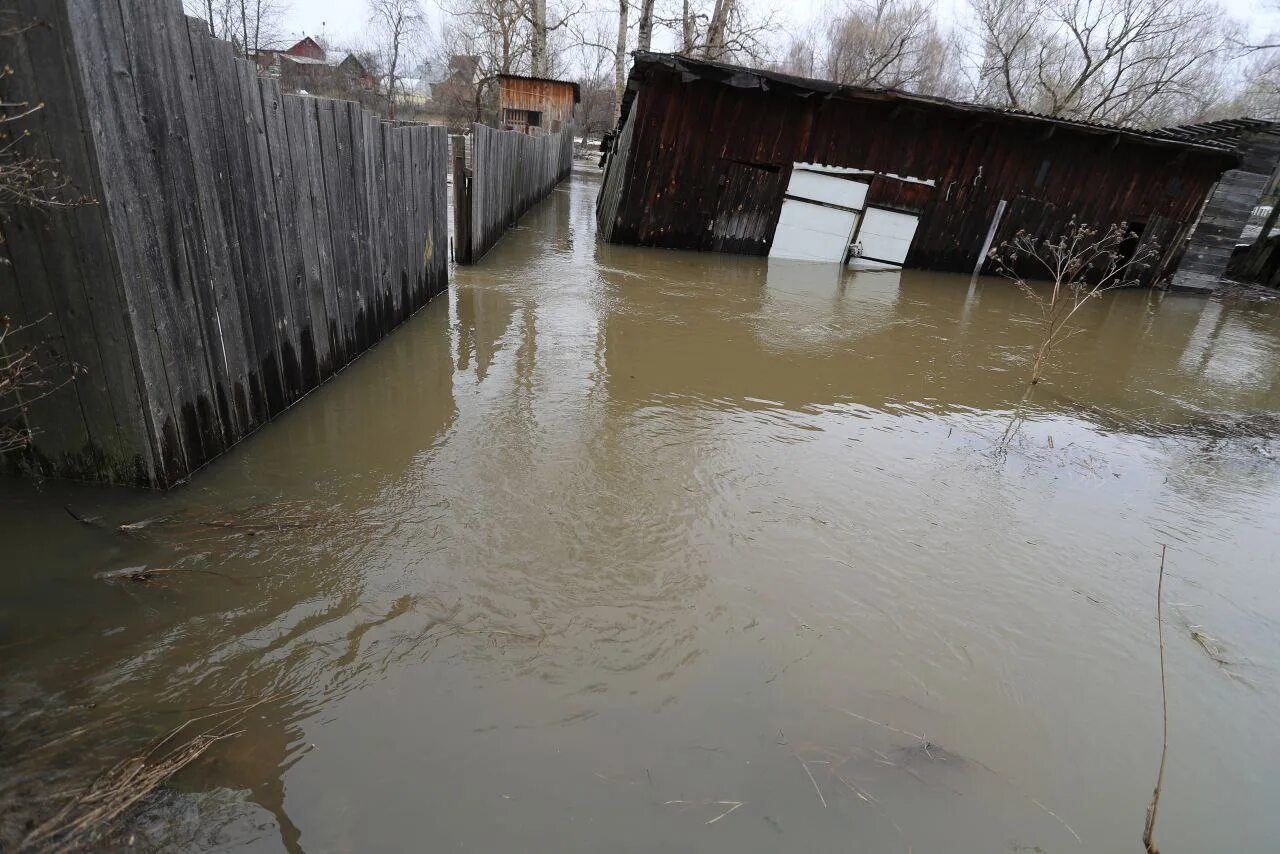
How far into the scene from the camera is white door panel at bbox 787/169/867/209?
43.6ft

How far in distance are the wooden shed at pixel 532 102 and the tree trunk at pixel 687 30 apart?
514 centimetres

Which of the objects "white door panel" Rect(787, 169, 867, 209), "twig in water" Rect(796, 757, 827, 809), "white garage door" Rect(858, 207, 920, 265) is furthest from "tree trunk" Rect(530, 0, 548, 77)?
"twig in water" Rect(796, 757, 827, 809)

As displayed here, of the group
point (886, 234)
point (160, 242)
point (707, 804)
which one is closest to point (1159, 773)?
point (707, 804)

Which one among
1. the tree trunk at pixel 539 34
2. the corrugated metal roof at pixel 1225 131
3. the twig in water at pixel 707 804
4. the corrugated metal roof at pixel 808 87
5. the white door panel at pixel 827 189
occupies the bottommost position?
the twig in water at pixel 707 804

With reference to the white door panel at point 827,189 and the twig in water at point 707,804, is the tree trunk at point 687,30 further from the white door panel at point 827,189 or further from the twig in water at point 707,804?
the twig in water at point 707,804

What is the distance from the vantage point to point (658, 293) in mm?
9133

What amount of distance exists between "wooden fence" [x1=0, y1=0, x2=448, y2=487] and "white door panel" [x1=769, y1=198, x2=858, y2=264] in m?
10.5

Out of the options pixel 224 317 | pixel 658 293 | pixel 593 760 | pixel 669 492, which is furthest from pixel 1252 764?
pixel 658 293

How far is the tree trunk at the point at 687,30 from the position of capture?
81.2 feet

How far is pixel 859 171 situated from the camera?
44.0 ft

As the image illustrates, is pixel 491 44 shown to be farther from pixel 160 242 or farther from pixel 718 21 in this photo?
pixel 160 242

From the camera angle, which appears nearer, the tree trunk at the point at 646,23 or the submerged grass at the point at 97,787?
the submerged grass at the point at 97,787

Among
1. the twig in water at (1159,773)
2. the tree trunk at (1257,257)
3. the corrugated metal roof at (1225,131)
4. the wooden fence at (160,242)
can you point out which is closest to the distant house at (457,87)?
the corrugated metal roof at (1225,131)

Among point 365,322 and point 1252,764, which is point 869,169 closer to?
point 365,322
